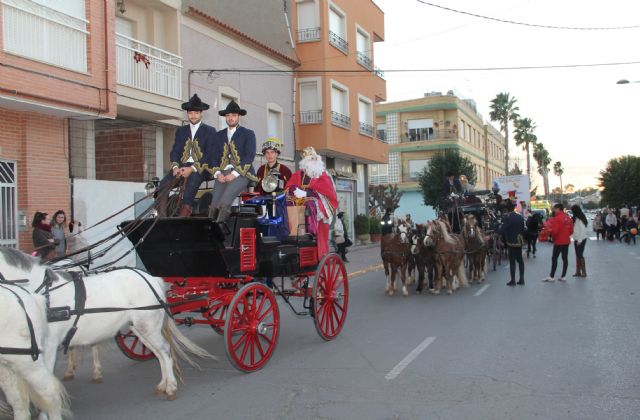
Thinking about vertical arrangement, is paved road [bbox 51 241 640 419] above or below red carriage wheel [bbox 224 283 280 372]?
below

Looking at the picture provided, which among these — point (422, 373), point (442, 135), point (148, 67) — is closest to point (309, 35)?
point (148, 67)

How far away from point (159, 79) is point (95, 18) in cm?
236

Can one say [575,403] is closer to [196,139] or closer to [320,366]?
[320,366]

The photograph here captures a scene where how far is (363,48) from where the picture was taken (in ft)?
87.5

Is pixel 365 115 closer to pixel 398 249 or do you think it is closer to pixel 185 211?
pixel 398 249

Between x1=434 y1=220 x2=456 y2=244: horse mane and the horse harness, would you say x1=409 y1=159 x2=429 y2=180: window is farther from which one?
the horse harness

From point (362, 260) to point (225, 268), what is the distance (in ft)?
46.6

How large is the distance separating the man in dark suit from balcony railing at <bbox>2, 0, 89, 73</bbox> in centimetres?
590

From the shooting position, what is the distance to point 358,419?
4762 millimetres

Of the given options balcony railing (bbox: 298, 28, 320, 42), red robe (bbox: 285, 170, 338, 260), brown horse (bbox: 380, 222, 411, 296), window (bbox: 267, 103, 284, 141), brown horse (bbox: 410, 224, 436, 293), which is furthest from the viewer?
balcony railing (bbox: 298, 28, 320, 42)

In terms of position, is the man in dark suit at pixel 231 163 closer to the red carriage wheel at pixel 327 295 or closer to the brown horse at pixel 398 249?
the red carriage wheel at pixel 327 295

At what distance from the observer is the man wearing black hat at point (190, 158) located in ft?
21.8

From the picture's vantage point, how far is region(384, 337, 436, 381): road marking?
6.00 metres

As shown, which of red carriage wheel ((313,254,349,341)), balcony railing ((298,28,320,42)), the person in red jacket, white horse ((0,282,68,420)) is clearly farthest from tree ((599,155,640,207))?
white horse ((0,282,68,420))
